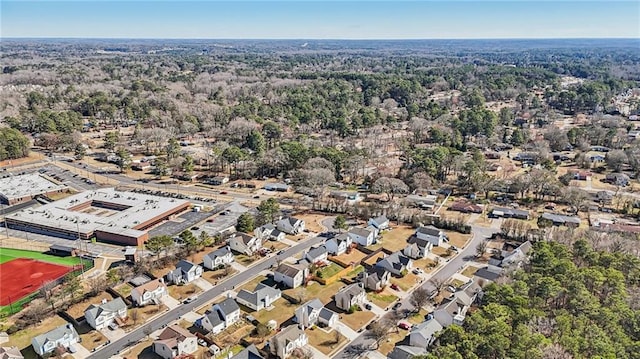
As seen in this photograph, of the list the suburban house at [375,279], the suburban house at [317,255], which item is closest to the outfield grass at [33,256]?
the suburban house at [317,255]

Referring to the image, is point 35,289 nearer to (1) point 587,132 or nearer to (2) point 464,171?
(2) point 464,171

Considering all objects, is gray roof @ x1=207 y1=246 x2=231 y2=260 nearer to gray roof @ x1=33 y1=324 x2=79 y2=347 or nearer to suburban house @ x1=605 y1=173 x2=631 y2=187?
gray roof @ x1=33 y1=324 x2=79 y2=347

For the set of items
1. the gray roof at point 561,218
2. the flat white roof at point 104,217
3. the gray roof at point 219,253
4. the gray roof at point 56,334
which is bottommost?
the gray roof at point 561,218

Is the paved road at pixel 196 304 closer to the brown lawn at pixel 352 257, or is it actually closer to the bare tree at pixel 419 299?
the brown lawn at pixel 352 257

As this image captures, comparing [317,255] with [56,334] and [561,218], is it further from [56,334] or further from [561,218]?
[561,218]

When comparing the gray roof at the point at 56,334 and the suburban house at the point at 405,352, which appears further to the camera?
the gray roof at the point at 56,334

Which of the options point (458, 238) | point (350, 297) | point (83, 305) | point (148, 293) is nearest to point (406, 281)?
point (350, 297)

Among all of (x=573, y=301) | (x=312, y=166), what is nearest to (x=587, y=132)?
(x=312, y=166)
